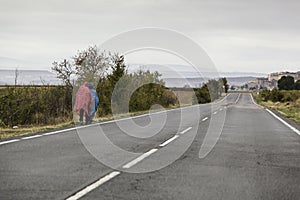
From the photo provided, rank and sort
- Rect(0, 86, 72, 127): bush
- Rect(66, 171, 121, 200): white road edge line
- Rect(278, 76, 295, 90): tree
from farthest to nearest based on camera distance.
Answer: Rect(278, 76, 295, 90): tree
Rect(0, 86, 72, 127): bush
Rect(66, 171, 121, 200): white road edge line

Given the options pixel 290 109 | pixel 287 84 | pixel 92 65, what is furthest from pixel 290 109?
pixel 287 84

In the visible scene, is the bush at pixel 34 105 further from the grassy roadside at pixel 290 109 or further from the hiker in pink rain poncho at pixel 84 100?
the grassy roadside at pixel 290 109

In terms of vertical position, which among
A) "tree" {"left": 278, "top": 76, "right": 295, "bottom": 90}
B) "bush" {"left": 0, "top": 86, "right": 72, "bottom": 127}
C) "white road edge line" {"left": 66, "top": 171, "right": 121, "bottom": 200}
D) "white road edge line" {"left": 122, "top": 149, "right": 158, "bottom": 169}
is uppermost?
"tree" {"left": 278, "top": 76, "right": 295, "bottom": 90}

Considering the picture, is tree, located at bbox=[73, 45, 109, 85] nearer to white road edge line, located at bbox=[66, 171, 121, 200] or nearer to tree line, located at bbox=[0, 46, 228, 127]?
tree line, located at bbox=[0, 46, 228, 127]

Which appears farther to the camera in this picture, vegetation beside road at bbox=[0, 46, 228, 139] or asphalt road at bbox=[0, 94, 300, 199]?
vegetation beside road at bbox=[0, 46, 228, 139]

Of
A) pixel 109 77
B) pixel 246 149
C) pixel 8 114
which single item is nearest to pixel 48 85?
pixel 8 114

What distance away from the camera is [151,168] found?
7871mm

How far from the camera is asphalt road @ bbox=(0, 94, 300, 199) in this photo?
593 centimetres

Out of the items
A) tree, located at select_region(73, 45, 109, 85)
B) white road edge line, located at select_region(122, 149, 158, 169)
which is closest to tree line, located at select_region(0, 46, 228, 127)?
tree, located at select_region(73, 45, 109, 85)

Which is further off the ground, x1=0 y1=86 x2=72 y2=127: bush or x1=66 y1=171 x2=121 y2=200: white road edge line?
x1=0 y1=86 x2=72 y2=127: bush

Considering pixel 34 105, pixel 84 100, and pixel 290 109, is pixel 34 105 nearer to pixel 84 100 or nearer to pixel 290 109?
pixel 84 100

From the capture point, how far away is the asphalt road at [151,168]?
593cm

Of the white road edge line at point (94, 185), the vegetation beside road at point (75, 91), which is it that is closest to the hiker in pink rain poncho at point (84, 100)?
the vegetation beside road at point (75, 91)

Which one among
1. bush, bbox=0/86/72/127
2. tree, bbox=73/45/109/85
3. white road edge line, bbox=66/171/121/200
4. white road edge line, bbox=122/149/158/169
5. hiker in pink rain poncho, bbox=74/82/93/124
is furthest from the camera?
tree, bbox=73/45/109/85
